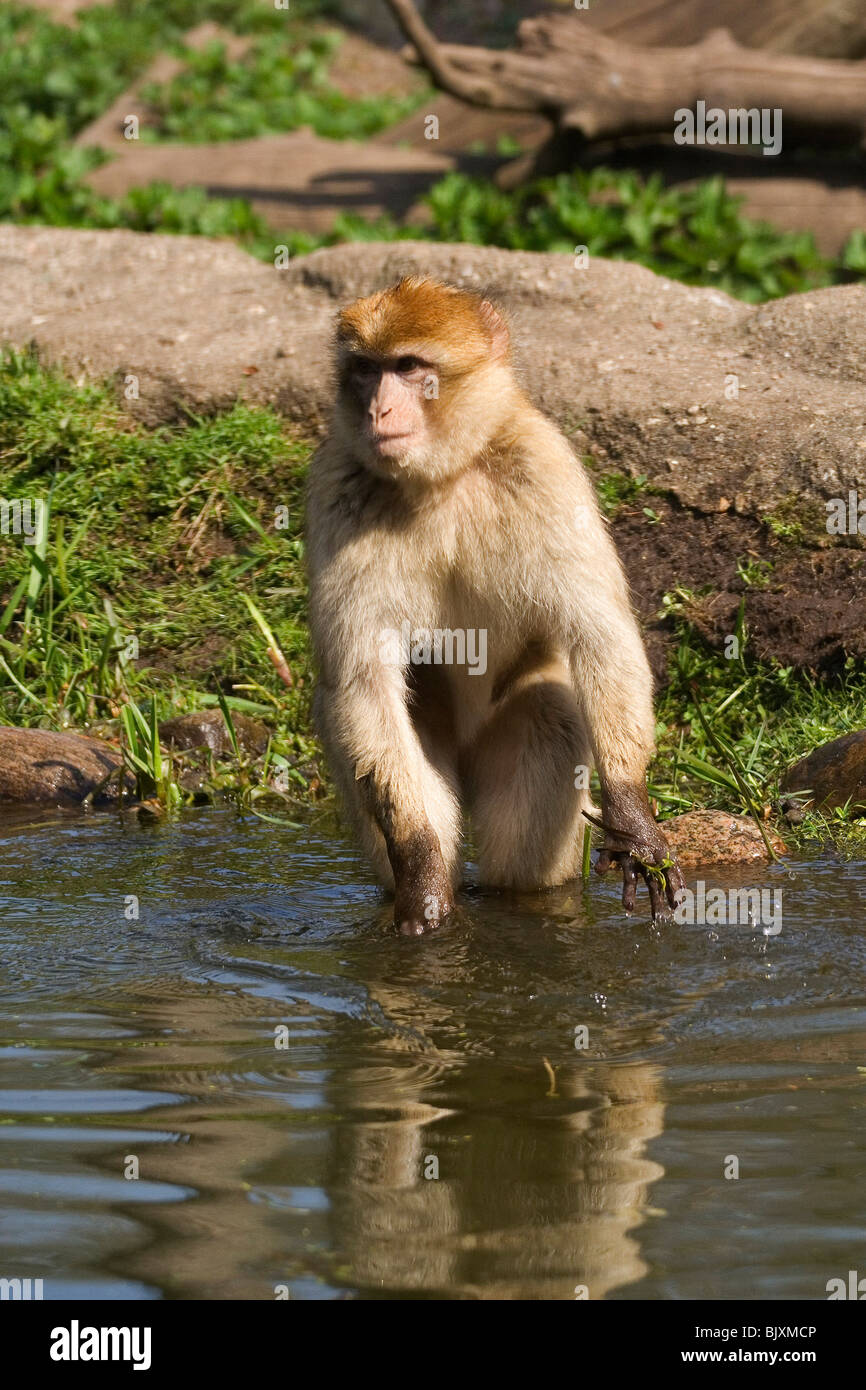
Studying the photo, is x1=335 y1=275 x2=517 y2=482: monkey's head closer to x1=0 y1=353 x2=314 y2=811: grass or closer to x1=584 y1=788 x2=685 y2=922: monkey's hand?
x1=584 y1=788 x2=685 y2=922: monkey's hand

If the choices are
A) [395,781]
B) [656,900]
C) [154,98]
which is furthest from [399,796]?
[154,98]

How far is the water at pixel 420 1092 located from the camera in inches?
96.3

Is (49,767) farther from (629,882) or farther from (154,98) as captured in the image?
(154,98)

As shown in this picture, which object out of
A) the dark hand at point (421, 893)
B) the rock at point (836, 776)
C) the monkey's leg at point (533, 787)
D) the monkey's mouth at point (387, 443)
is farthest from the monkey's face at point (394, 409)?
the rock at point (836, 776)

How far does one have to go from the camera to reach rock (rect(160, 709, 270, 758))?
19.2ft

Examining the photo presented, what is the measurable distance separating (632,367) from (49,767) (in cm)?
282

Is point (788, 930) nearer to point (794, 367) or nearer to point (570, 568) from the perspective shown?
point (570, 568)

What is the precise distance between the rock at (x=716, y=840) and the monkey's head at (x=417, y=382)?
130 centimetres

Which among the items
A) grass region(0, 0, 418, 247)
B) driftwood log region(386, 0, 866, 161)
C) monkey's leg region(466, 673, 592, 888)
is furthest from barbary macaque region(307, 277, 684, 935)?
driftwood log region(386, 0, 866, 161)

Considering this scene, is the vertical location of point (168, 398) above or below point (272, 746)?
above

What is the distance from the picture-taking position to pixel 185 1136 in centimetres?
290

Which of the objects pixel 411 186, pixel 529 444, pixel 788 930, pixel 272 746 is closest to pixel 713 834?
pixel 788 930

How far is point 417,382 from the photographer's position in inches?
165
